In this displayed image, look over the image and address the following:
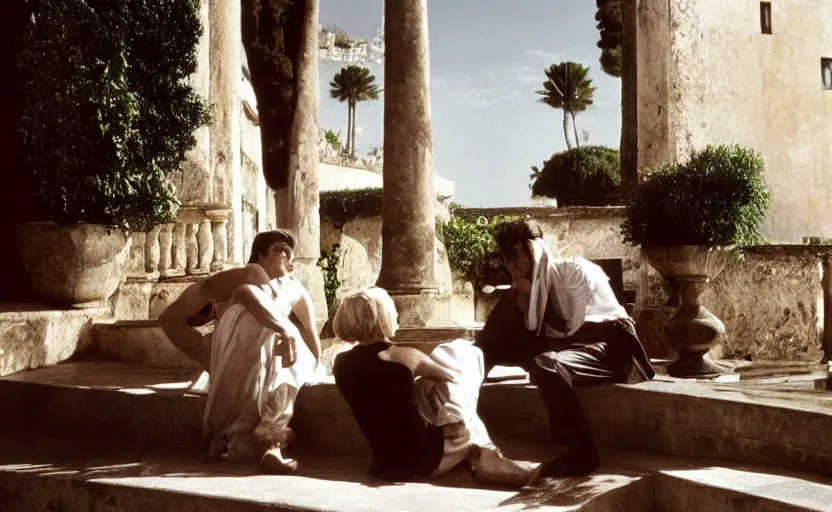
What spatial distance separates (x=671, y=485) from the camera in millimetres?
4031

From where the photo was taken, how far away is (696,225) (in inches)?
334

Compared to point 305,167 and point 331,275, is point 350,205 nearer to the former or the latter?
point 331,275

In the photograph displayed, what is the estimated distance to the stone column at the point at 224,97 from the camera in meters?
10.2

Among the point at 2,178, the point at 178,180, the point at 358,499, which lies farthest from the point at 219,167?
the point at 358,499

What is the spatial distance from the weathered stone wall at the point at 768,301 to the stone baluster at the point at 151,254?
336 inches

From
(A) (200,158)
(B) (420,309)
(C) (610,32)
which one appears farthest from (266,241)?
(C) (610,32)

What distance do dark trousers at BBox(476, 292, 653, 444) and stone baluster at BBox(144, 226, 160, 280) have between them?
428 cm

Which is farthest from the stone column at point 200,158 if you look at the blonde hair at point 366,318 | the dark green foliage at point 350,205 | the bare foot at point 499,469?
the dark green foliage at point 350,205

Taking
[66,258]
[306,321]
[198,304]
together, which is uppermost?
[66,258]

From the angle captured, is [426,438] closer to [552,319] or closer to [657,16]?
[552,319]

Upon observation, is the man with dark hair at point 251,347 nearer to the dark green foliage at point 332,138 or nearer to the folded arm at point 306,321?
the folded arm at point 306,321

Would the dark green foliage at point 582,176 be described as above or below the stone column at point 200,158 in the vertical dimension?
above

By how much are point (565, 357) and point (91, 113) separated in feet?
12.9

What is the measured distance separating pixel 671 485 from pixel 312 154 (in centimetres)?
1064
